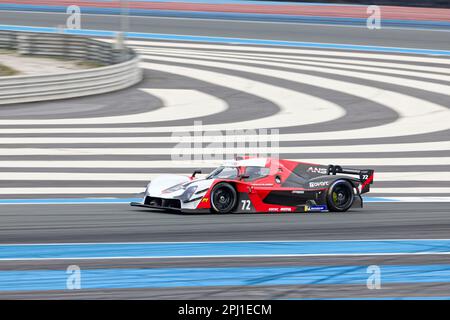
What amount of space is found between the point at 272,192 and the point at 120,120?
33.8ft

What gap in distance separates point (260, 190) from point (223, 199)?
0.58 metres

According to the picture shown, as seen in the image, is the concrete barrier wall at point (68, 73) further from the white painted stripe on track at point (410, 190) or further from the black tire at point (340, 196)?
the black tire at point (340, 196)

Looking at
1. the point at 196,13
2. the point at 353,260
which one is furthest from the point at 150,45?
the point at 353,260

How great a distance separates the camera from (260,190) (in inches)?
551

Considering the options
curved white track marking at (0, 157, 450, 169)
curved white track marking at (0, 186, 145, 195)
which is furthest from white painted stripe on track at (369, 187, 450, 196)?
curved white track marking at (0, 186, 145, 195)

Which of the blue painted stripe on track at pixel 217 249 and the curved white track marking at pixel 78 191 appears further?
the curved white track marking at pixel 78 191

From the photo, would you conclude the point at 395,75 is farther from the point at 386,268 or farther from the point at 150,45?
the point at 386,268

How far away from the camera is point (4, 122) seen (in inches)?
897

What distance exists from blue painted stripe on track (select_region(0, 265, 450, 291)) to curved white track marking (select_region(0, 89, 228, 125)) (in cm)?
1312

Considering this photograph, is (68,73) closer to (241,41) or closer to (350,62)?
(350,62)

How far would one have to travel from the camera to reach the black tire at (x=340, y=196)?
566 inches

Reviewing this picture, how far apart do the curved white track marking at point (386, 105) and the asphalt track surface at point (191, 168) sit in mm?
233

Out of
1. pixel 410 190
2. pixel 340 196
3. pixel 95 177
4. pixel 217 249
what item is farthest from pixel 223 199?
pixel 410 190

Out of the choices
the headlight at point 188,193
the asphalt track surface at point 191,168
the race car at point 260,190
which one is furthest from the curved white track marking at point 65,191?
the headlight at point 188,193
